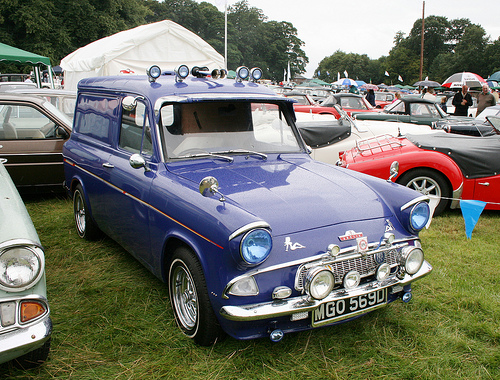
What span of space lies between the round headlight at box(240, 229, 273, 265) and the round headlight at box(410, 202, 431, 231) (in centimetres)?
123

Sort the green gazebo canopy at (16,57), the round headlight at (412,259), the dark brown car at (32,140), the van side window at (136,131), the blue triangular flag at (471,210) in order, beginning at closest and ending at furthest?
1. the round headlight at (412,259)
2. the van side window at (136,131)
3. the blue triangular flag at (471,210)
4. the dark brown car at (32,140)
5. the green gazebo canopy at (16,57)

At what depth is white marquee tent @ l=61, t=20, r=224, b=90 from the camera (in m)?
13.5

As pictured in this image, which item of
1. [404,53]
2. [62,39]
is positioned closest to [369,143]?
[62,39]

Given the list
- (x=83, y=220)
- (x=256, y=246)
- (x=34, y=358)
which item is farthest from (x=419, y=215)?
(x=83, y=220)

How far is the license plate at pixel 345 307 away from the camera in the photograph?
8.96 ft

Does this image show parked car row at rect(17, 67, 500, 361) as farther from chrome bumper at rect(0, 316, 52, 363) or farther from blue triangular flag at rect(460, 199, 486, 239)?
blue triangular flag at rect(460, 199, 486, 239)

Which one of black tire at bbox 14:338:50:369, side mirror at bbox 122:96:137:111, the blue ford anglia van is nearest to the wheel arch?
the blue ford anglia van

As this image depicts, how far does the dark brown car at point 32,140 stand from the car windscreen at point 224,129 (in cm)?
337

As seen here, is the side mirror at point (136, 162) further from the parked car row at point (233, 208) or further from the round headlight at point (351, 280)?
the round headlight at point (351, 280)

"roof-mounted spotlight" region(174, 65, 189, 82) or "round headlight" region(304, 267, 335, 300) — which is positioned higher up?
"roof-mounted spotlight" region(174, 65, 189, 82)

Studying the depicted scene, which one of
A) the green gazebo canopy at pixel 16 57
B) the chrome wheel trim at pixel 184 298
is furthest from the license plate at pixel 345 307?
the green gazebo canopy at pixel 16 57

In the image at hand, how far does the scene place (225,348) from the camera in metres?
3.00

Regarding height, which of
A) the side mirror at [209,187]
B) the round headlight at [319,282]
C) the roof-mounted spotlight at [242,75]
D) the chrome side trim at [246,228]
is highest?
the roof-mounted spotlight at [242,75]

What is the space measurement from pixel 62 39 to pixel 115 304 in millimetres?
34846
